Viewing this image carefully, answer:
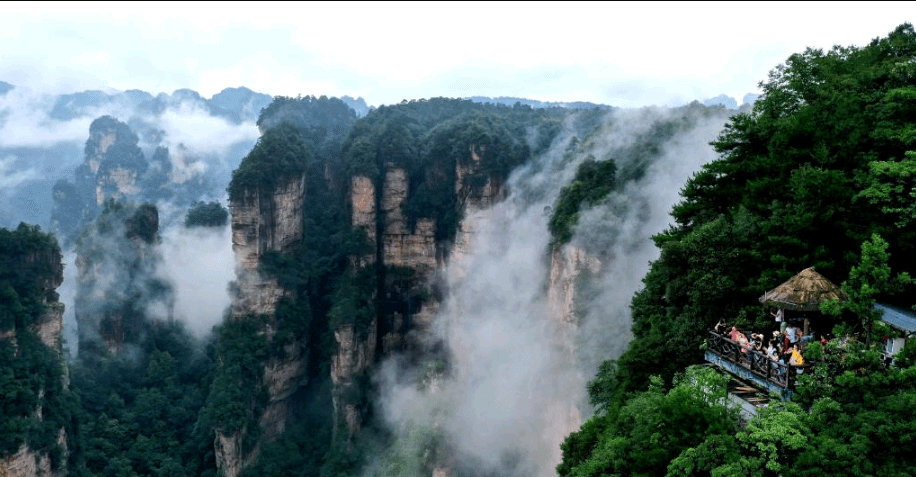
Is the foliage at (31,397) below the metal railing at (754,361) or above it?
below

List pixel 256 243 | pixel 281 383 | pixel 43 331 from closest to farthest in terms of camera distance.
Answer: pixel 43 331, pixel 256 243, pixel 281 383

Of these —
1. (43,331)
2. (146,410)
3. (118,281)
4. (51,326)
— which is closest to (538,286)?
A: (146,410)

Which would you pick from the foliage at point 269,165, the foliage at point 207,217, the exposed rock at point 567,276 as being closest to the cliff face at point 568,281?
the exposed rock at point 567,276

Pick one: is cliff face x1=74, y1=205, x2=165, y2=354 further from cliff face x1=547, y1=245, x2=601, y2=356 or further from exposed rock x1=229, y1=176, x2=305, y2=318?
cliff face x1=547, y1=245, x2=601, y2=356

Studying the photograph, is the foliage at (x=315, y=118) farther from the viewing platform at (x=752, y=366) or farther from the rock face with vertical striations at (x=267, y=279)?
the viewing platform at (x=752, y=366)

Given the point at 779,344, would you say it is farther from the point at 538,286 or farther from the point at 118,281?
the point at 118,281

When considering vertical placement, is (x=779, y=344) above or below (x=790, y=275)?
below
